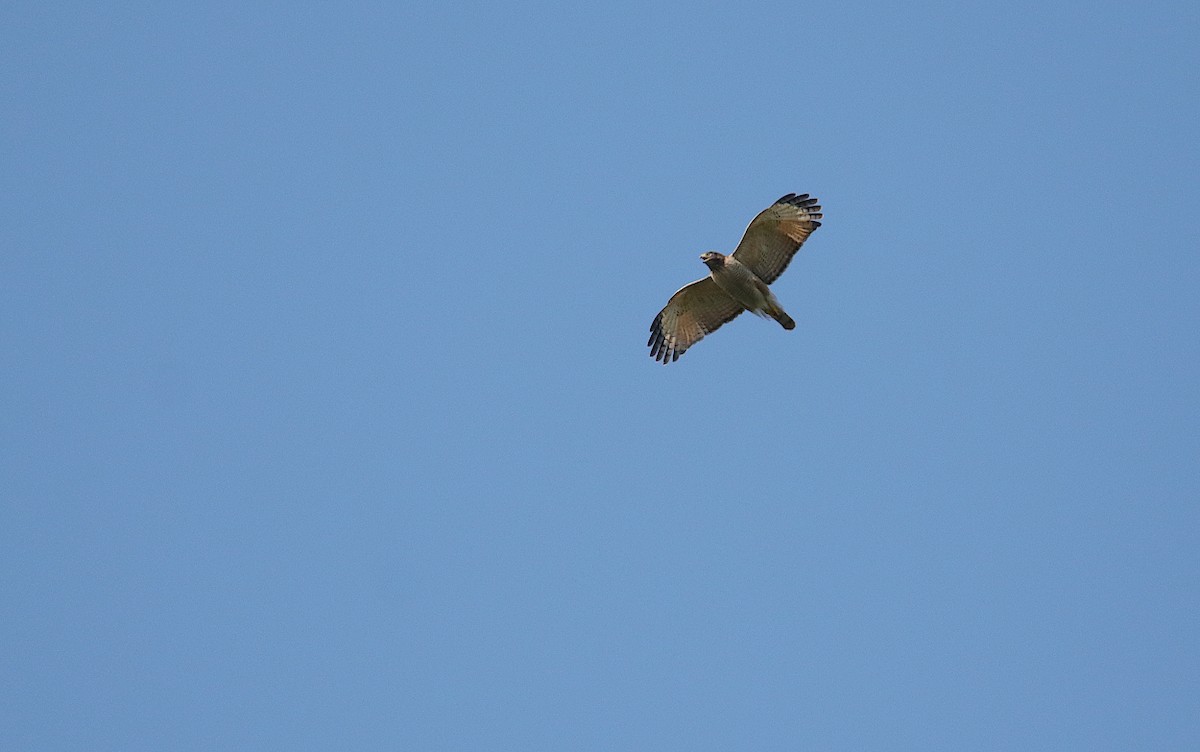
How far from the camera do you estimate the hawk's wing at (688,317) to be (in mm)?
22312

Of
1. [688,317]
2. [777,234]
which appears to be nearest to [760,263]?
[777,234]

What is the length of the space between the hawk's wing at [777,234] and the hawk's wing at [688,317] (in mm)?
842

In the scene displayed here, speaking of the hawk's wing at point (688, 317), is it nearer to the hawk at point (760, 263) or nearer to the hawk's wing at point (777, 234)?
the hawk at point (760, 263)

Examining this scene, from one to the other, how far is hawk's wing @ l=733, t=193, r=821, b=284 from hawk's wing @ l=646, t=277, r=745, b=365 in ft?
2.76

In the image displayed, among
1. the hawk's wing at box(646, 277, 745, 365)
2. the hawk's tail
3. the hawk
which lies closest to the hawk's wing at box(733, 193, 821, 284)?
the hawk

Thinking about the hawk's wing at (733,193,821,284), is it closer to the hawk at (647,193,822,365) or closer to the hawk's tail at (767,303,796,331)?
the hawk at (647,193,822,365)

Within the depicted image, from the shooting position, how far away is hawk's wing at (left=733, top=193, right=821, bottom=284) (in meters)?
21.1

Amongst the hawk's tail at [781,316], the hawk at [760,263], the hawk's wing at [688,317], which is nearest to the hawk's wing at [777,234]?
the hawk at [760,263]

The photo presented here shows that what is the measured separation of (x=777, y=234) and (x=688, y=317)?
2.25m

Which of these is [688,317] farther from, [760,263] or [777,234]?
[777,234]

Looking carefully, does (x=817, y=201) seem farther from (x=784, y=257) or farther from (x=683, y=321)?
(x=683, y=321)

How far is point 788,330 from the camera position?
858 inches

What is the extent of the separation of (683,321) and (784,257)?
85.7 inches

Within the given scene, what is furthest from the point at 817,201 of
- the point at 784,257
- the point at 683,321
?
the point at 683,321
